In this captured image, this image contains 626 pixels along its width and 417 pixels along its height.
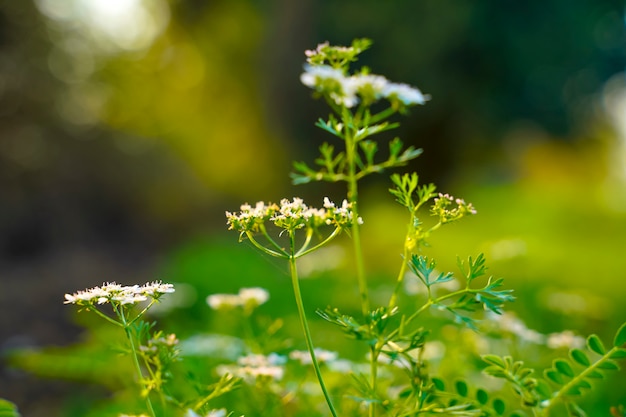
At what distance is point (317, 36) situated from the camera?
389 inches

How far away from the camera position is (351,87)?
105cm

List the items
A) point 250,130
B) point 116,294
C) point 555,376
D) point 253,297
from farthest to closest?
point 250,130 → point 253,297 → point 555,376 → point 116,294

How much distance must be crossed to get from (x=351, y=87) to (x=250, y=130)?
1117 cm

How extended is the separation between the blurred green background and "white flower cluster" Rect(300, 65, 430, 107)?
3.00 metres

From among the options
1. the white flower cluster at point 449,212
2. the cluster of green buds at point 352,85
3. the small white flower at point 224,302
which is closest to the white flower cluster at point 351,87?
the cluster of green buds at point 352,85

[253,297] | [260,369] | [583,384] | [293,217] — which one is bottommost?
[583,384]

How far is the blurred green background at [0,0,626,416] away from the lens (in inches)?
237

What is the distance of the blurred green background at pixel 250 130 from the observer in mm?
6008

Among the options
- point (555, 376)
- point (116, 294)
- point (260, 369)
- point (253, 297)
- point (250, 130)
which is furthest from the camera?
point (250, 130)

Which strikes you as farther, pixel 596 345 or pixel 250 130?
pixel 250 130

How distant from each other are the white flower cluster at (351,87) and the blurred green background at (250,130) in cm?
300

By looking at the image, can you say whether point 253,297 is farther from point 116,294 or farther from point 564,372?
point 564,372

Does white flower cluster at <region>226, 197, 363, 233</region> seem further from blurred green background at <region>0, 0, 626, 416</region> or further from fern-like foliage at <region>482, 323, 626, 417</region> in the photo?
blurred green background at <region>0, 0, 626, 416</region>

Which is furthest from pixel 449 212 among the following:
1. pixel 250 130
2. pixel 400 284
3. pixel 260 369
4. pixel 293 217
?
pixel 250 130
